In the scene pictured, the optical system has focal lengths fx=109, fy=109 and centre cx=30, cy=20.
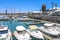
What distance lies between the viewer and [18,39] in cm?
1591

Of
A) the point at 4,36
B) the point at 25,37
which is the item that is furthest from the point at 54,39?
the point at 4,36

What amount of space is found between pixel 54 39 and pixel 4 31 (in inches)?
313

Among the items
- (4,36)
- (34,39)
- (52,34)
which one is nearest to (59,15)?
(52,34)

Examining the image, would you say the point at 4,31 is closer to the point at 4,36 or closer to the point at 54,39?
the point at 4,36

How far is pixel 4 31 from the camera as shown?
57.0 ft

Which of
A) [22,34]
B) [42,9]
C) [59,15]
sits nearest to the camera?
[22,34]

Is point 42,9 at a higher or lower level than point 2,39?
higher

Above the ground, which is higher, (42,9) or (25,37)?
(42,9)

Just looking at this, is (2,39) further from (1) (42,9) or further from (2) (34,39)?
(1) (42,9)

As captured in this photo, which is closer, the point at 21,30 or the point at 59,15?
the point at 21,30

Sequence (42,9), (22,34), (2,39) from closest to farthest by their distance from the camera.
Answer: (2,39) < (22,34) < (42,9)

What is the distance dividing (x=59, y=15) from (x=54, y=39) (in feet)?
95.0

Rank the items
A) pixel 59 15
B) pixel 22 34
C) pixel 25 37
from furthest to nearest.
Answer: pixel 59 15 < pixel 22 34 < pixel 25 37

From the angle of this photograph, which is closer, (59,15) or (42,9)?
(59,15)
